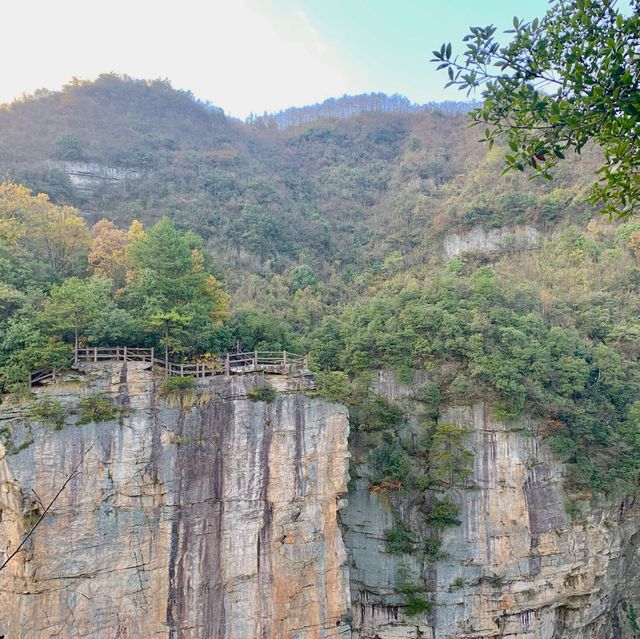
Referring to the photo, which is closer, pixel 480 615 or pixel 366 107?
pixel 480 615

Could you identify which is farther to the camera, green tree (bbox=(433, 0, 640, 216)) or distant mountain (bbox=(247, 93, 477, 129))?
distant mountain (bbox=(247, 93, 477, 129))

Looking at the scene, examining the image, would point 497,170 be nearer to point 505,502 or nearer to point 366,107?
point 505,502

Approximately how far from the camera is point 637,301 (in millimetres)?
21219

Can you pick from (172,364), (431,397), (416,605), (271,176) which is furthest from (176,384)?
(271,176)

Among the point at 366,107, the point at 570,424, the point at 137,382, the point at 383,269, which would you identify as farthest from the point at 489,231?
the point at 366,107

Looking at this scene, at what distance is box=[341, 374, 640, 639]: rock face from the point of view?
16172 millimetres

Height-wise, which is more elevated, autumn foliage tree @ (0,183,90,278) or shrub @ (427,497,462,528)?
autumn foliage tree @ (0,183,90,278)

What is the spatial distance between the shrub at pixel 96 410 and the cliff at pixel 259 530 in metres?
0.21

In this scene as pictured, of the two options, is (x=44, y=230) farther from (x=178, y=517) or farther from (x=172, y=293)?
(x=178, y=517)

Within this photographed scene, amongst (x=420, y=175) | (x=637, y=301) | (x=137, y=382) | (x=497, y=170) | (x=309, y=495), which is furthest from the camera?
(x=420, y=175)

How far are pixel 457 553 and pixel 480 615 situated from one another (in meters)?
1.93

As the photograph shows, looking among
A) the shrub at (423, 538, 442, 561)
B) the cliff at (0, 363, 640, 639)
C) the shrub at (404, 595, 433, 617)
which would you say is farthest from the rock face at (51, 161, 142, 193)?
the shrub at (404, 595, 433, 617)

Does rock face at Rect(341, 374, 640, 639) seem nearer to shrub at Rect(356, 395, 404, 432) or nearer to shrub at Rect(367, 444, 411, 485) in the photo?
shrub at Rect(367, 444, 411, 485)

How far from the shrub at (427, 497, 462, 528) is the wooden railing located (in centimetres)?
606
